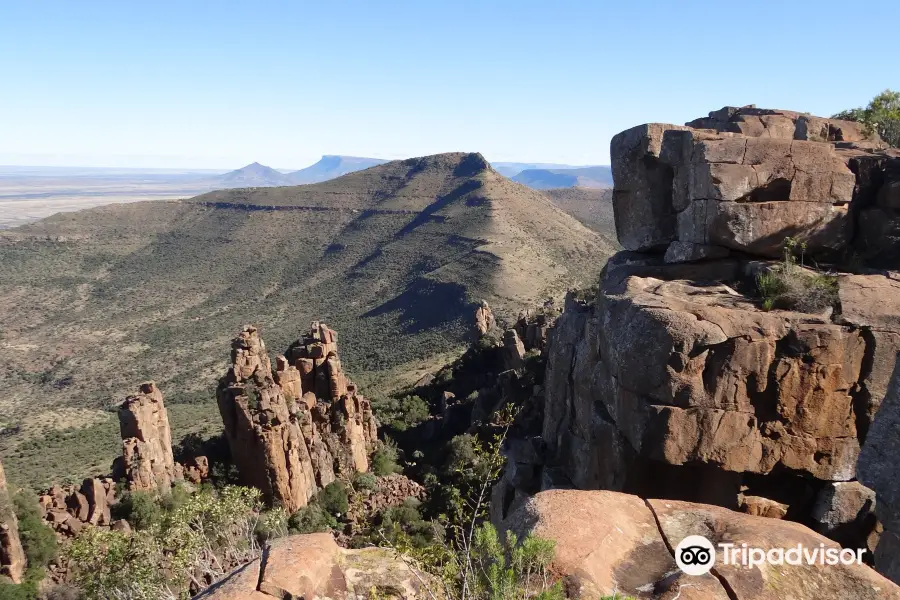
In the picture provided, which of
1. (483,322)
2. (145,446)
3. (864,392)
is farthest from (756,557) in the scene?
(483,322)

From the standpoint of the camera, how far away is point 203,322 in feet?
335

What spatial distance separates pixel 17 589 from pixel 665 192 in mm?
30217

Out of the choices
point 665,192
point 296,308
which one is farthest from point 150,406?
point 296,308

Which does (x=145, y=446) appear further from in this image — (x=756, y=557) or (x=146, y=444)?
(x=756, y=557)

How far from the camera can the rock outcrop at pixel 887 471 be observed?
10.6m

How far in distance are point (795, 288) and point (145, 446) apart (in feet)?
105

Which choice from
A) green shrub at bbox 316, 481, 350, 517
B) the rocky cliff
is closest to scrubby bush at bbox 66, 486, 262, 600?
the rocky cliff

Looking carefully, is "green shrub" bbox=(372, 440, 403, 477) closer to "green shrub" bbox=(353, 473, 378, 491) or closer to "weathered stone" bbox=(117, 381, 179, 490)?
"green shrub" bbox=(353, 473, 378, 491)

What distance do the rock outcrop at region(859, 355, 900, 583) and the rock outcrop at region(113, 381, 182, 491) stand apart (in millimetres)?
32441

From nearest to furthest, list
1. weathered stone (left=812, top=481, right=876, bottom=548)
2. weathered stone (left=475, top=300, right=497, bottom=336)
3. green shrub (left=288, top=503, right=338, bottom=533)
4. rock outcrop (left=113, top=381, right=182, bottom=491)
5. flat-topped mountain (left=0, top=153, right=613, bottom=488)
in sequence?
weathered stone (left=812, top=481, right=876, bottom=548) < rock outcrop (left=113, top=381, right=182, bottom=491) < green shrub (left=288, top=503, right=338, bottom=533) < weathered stone (left=475, top=300, right=497, bottom=336) < flat-topped mountain (left=0, top=153, right=613, bottom=488)

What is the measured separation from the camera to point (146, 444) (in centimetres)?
3234

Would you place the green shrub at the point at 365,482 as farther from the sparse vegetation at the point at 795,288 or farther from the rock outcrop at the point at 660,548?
the rock outcrop at the point at 660,548

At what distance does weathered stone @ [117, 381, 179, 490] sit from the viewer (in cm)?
3161

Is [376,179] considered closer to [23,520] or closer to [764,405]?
[23,520]
